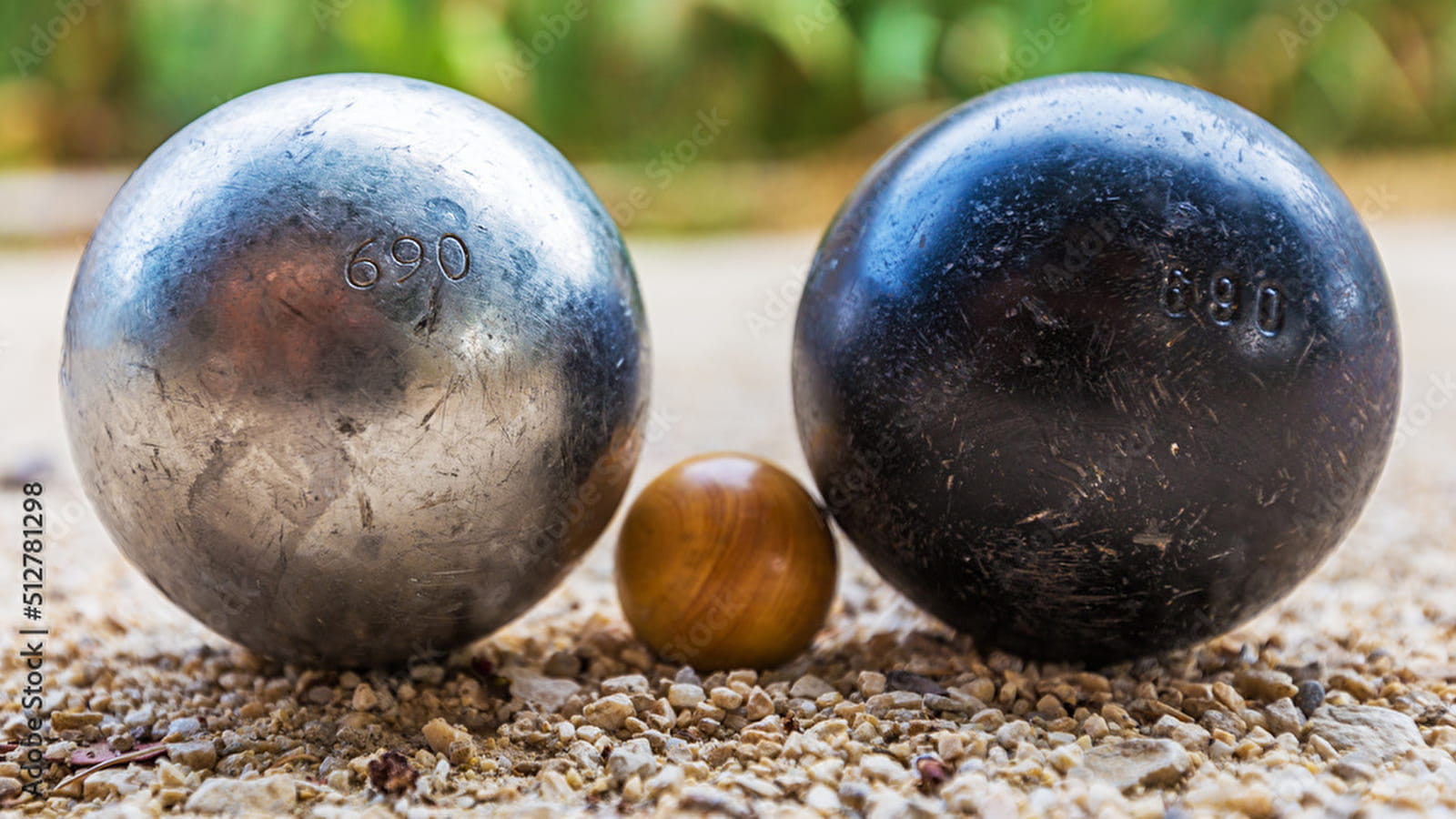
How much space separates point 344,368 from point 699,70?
10.1 metres

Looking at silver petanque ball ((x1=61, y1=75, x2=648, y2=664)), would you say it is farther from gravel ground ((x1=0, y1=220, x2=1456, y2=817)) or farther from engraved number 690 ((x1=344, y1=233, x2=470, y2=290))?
gravel ground ((x1=0, y1=220, x2=1456, y2=817))

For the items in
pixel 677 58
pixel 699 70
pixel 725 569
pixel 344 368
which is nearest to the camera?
pixel 344 368

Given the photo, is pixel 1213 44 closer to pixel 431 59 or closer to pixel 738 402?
pixel 431 59

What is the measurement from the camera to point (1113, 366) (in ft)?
8.86

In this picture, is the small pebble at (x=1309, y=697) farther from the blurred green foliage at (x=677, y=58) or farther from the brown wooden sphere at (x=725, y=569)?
the blurred green foliage at (x=677, y=58)

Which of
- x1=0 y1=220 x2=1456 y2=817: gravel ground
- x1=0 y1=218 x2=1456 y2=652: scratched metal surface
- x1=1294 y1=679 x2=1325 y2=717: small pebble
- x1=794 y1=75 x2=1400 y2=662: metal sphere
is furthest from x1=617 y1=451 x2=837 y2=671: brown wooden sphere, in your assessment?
x1=1294 y1=679 x2=1325 y2=717: small pebble

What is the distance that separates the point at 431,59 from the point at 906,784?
372 inches

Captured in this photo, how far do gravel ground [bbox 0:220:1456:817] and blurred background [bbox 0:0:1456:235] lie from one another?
7.86 meters

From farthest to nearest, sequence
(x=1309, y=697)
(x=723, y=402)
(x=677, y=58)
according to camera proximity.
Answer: (x=677, y=58)
(x=723, y=402)
(x=1309, y=697)

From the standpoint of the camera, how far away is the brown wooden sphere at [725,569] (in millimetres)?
3146

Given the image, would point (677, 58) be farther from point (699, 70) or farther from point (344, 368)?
point (344, 368)

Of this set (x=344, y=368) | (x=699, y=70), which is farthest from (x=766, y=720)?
(x=699, y=70)

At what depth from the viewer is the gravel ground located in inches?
100

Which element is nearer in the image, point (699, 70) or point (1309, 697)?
point (1309, 697)
